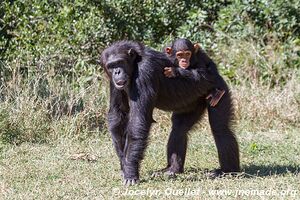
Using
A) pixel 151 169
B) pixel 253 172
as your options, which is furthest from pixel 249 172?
pixel 151 169

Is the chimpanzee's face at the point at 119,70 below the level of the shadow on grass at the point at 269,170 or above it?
above

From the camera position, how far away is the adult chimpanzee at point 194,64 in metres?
6.94

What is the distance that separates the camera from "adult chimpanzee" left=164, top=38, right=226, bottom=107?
6.94 meters

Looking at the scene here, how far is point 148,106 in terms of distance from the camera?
21.7ft

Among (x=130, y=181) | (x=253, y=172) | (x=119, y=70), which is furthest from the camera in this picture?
(x=253, y=172)

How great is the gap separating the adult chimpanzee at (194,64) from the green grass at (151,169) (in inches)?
27.5

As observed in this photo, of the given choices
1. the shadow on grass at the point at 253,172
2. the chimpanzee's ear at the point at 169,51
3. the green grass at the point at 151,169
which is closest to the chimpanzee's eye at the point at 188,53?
the chimpanzee's ear at the point at 169,51

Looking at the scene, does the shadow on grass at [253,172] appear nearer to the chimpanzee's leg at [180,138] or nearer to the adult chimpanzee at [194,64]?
the chimpanzee's leg at [180,138]

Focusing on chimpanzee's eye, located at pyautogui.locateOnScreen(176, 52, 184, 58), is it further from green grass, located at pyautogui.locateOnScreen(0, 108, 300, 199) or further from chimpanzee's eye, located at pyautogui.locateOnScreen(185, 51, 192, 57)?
green grass, located at pyautogui.locateOnScreen(0, 108, 300, 199)

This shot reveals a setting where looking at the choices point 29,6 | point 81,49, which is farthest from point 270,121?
point 29,6

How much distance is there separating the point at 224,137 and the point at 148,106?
1011 mm

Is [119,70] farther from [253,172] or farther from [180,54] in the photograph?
[253,172]

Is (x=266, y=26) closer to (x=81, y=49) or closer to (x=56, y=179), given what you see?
(x=81, y=49)

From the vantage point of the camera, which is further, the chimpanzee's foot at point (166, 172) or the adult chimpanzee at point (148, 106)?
the chimpanzee's foot at point (166, 172)
